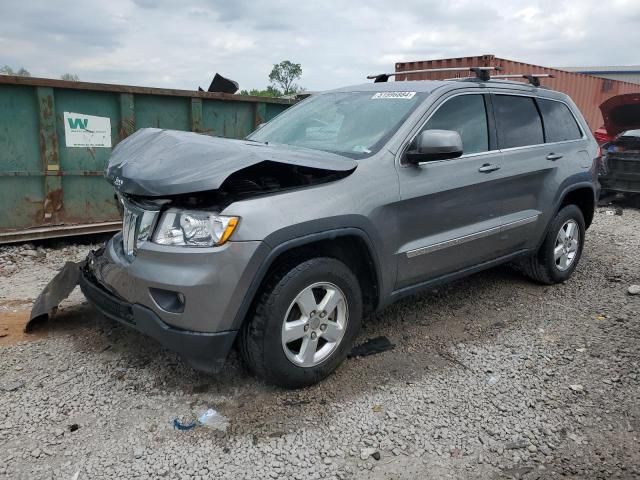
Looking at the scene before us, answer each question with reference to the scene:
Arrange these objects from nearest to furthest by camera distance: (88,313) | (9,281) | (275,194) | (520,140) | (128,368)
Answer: (275,194), (128,368), (88,313), (520,140), (9,281)

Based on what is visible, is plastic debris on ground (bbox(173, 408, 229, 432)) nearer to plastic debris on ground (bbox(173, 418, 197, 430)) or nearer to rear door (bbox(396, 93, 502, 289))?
plastic debris on ground (bbox(173, 418, 197, 430))

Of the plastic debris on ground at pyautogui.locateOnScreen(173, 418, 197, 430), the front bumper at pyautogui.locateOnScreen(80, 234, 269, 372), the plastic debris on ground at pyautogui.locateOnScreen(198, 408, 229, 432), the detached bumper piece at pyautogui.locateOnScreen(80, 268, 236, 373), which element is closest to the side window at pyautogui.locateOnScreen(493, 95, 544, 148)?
the front bumper at pyautogui.locateOnScreen(80, 234, 269, 372)

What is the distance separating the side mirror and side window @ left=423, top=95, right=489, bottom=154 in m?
0.32

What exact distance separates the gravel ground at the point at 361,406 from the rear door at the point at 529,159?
0.77 m

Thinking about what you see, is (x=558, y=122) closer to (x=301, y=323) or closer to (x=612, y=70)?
(x=301, y=323)

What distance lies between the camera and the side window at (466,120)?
3762 mm

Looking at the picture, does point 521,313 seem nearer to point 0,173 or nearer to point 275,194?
point 275,194

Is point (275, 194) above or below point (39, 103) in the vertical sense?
below

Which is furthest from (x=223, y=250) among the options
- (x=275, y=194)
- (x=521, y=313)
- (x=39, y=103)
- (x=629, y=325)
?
(x=39, y=103)

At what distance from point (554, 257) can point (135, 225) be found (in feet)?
12.4

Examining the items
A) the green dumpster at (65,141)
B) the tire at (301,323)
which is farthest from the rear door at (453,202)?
the green dumpster at (65,141)

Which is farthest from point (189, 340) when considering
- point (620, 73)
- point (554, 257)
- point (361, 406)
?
point (620, 73)

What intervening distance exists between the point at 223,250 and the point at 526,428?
6.08 feet

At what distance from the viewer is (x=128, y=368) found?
335cm
